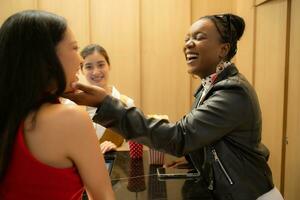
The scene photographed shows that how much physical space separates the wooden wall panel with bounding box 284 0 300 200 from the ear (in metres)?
0.70

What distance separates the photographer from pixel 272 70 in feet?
8.33

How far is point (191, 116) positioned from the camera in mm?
1315

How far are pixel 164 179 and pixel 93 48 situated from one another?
1.55 meters

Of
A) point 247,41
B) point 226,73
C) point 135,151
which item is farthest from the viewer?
point 247,41

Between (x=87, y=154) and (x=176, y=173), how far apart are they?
670mm

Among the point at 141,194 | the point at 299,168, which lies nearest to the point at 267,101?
the point at 299,168

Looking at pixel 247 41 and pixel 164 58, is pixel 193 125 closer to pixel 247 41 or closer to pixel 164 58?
pixel 247 41

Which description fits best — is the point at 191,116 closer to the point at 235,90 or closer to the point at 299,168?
the point at 235,90

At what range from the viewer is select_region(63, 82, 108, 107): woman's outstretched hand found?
1132mm

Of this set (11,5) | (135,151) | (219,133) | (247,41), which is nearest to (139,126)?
(219,133)

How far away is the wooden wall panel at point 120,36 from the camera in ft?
11.2

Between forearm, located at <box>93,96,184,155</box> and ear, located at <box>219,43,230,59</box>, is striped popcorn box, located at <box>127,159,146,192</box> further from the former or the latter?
ear, located at <box>219,43,230,59</box>

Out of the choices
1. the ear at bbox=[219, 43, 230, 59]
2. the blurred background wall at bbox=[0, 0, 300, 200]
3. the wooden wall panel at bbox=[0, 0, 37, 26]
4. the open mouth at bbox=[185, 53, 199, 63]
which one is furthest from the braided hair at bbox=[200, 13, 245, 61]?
the wooden wall panel at bbox=[0, 0, 37, 26]

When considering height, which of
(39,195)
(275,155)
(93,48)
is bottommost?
(275,155)
